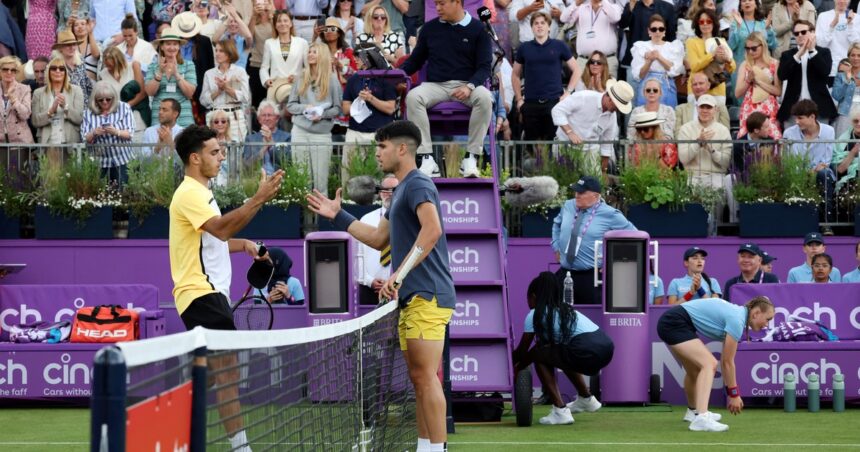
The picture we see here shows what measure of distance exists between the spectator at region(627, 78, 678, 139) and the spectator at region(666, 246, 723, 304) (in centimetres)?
280

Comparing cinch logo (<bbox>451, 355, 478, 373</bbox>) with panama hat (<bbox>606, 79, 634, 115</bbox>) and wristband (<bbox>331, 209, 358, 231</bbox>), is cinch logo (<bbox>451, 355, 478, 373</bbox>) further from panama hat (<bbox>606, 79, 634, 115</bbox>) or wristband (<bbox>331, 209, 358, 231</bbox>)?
panama hat (<bbox>606, 79, 634, 115</bbox>)

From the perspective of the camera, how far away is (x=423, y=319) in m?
9.07

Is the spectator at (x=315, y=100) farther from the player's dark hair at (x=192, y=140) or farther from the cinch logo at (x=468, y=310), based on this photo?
the player's dark hair at (x=192, y=140)

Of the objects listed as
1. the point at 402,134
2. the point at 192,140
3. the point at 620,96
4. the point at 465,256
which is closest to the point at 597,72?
the point at 620,96

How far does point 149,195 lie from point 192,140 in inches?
377

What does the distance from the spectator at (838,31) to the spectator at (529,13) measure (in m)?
3.43

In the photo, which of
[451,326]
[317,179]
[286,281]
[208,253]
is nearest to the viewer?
[208,253]

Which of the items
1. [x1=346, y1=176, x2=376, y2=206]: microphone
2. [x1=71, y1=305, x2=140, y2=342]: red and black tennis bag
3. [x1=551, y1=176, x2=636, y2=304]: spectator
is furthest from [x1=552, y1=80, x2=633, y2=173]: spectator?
[x1=71, y1=305, x2=140, y2=342]: red and black tennis bag

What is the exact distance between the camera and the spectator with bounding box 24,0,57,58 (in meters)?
20.9

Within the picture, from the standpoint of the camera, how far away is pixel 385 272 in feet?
47.0

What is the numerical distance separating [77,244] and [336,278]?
5019mm

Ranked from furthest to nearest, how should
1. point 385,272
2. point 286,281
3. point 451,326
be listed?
1. point 286,281
2. point 385,272
3. point 451,326

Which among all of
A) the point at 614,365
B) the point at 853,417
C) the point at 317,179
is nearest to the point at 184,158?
the point at 614,365

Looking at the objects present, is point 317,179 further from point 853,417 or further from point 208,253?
point 208,253
